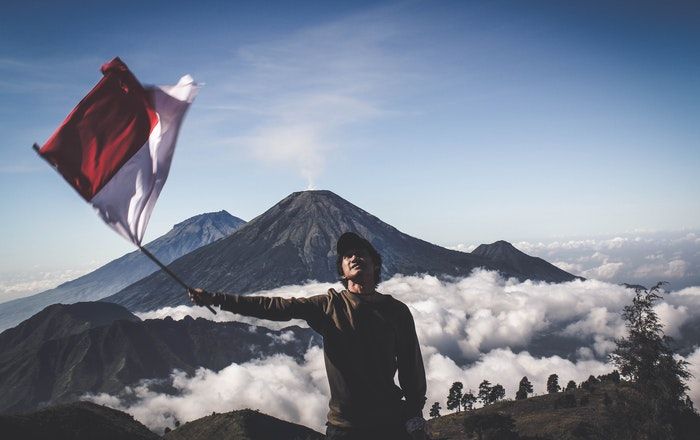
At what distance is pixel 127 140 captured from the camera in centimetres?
702

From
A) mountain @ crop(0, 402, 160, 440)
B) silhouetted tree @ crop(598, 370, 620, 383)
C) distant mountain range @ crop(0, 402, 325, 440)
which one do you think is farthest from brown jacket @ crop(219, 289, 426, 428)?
silhouetted tree @ crop(598, 370, 620, 383)

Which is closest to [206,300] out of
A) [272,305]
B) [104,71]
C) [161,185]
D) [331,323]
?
[272,305]

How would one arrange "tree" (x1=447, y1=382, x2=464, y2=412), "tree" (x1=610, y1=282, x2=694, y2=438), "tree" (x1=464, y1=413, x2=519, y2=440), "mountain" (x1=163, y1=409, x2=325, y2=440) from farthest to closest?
"tree" (x1=447, y1=382, x2=464, y2=412)
"mountain" (x1=163, y1=409, x2=325, y2=440)
"tree" (x1=464, y1=413, x2=519, y2=440)
"tree" (x1=610, y1=282, x2=694, y2=438)

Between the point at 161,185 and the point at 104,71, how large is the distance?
1910mm

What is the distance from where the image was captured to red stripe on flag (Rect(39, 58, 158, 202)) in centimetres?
672

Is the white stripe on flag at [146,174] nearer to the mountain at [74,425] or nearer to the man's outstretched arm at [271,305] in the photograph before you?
the man's outstretched arm at [271,305]

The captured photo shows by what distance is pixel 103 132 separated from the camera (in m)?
6.95

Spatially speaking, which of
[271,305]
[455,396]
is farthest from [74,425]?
[455,396]

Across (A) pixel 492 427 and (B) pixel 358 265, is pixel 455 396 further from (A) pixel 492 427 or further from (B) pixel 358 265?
(B) pixel 358 265

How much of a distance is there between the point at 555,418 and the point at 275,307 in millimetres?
107487

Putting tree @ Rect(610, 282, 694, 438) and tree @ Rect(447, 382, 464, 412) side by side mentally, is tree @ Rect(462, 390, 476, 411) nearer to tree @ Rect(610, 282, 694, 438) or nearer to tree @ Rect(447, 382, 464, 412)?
tree @ Rect(447, 382, 464, 412)

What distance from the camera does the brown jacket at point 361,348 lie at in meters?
4.46

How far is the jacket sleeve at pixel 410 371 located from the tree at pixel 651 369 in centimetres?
4065

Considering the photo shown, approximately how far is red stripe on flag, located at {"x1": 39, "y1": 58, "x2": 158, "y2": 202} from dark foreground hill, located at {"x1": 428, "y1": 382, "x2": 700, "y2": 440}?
46.1 metres
